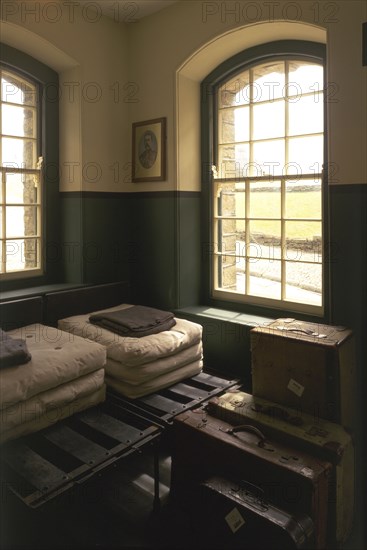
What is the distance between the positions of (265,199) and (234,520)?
7.53 ft

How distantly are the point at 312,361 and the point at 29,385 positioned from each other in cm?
146

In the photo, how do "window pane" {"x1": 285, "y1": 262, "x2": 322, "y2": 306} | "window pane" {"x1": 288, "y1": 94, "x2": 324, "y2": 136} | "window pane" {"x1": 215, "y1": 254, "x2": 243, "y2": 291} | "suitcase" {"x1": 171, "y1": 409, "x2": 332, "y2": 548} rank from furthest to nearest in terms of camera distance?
"window pane" {"x1": 215, "y1": 254, "x2": 243, "y2": 291} → "window pane" {"x1": 285, "y1": 262, "x2": 322, "y2": 306} → "window pane" {"x1": 288, "y1": 94, "x2": 324, "y2": 136} → "suitcase" {"x1": 171, "y1": 409, "x2": 332, "y2": 548}

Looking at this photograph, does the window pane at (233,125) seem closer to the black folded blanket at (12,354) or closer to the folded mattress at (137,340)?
the folded mattress at (137,340)

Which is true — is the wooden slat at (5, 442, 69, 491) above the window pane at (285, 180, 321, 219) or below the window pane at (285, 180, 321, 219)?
below

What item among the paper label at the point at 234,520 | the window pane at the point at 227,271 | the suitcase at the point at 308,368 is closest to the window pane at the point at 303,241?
the window pane at the point at 227,271

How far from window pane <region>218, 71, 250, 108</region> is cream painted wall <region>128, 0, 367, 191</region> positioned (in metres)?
0.19

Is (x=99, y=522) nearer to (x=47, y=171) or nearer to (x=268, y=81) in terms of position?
(x=47, y=171)

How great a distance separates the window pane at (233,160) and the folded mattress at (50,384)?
1.79m

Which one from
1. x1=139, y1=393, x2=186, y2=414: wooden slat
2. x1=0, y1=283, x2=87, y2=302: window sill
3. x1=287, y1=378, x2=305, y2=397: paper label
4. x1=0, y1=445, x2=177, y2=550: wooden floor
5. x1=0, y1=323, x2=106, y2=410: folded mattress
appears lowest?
x1=0, y1=445, x2=177, y2=550: wooden floor

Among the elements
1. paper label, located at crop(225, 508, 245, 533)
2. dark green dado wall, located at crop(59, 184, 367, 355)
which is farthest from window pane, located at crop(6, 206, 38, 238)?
paper label, located at crop(225, 508, 245, 533)

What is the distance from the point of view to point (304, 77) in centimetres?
334

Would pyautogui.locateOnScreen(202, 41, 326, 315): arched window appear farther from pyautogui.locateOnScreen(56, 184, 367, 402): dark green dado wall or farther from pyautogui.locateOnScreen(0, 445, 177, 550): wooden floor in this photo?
pyautogui.locateOnScreen(0, 445, 177, 550): wooden floor

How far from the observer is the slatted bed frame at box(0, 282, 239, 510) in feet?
6.93

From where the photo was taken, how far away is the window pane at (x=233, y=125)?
3.69 m
